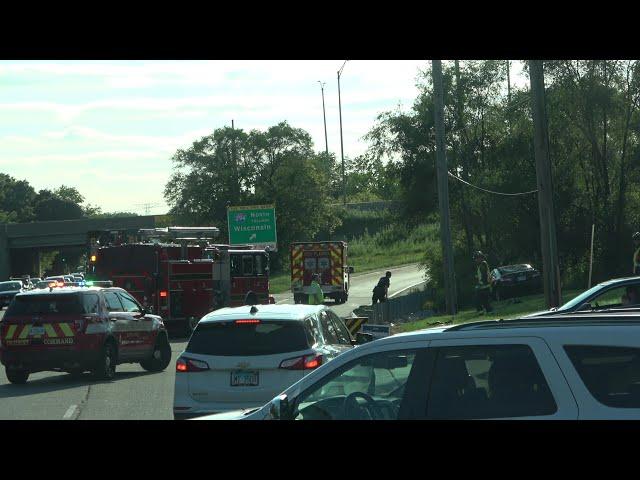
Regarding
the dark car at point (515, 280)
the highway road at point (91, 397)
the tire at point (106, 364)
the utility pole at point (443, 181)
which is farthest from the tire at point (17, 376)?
the dark car at point (515, 280)

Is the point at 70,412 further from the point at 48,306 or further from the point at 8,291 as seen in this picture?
the point at 8,291

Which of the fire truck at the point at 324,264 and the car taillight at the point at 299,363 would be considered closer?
the car taillight at the point at 299,363

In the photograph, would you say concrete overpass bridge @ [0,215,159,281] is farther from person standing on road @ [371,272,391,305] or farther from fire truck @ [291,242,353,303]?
person standing on road @ [371,272,391,305]

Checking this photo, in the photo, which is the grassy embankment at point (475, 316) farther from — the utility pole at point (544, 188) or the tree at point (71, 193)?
the tree at point (71, 193)

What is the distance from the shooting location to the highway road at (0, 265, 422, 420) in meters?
15.1

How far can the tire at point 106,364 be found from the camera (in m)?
19.9

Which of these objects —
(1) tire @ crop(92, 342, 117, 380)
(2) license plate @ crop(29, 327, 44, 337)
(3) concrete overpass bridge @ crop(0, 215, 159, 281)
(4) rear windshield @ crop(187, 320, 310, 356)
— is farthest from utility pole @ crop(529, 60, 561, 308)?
(3) concrete overpass bridge @ crop(0, 215, 159, 281)

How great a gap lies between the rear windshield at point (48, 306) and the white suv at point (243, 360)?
8476mm

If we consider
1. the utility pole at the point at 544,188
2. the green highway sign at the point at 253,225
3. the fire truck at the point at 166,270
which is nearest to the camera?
the utility pole at the point at 544,188

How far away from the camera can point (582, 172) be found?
151ft

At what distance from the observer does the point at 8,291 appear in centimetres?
6144

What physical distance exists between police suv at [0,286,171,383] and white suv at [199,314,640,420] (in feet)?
43.7

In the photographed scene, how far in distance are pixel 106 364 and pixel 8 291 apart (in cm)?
4365

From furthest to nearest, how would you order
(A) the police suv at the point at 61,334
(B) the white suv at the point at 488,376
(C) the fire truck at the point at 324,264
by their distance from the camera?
1. (C) the fire truck at the point at 324,264
2. (A) the police suv at the point at 61,334
3. (B) the white suv at the point at 488,376
